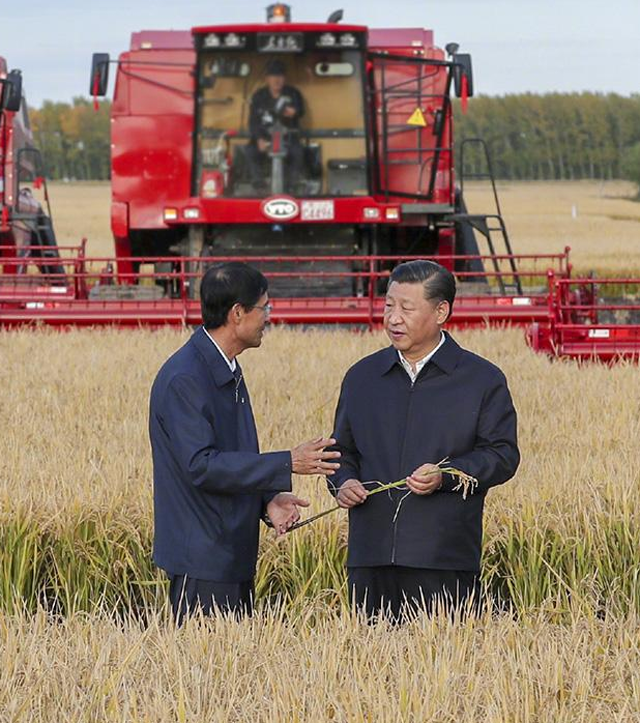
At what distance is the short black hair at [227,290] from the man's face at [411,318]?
0.35 m

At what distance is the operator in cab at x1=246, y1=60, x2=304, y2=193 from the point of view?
12.8m

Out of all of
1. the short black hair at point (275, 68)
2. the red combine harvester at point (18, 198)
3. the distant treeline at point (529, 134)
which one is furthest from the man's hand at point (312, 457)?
the distant treeline at point (529, 134)

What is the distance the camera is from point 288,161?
42.2 ft

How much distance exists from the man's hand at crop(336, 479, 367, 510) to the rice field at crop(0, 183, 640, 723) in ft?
0.90

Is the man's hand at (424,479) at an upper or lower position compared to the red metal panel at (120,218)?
lower

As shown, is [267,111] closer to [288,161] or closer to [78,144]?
[288,161]

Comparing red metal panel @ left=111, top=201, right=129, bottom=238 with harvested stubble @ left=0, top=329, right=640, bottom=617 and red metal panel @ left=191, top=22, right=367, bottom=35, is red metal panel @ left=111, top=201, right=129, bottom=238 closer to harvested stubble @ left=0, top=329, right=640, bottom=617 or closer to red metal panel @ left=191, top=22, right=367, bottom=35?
red metal panel @ left=191, top=22, right=367, bottom=35

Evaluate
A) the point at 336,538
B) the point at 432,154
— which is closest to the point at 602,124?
the point at 432,154

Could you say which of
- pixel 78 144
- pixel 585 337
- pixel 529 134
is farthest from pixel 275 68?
pixel 529 134

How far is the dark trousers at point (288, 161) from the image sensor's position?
507 inches

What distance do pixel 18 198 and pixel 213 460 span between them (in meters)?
13.3

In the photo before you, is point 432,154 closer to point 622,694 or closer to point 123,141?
point 123,141

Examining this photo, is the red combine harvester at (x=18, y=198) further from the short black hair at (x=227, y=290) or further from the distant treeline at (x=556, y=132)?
the distant treeline at (x=556, y=132)

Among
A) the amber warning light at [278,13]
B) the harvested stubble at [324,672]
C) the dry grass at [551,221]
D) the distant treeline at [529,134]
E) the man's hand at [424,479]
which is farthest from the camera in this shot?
the distant treeline at [529,134]
